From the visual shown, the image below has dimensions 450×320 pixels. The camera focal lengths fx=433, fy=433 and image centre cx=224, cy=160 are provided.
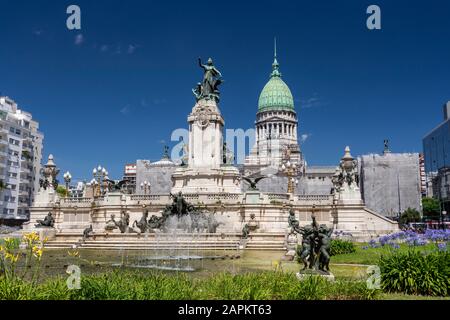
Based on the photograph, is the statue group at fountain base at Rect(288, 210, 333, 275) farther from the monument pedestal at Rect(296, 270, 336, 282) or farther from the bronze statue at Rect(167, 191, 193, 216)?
the bronze statue at Rect(167, 191, 193, 216)

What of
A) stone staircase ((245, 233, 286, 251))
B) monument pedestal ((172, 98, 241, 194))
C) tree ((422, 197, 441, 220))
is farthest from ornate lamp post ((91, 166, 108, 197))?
tree ((422, 197, 441, 220))

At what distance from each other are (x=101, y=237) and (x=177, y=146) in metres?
29.3

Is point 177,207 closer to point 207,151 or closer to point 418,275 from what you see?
point 207,151

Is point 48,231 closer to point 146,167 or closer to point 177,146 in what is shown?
point 177,146

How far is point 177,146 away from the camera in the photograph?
214 feet

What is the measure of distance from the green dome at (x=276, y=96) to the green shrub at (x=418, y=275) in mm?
120296

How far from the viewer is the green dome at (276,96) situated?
133 meters

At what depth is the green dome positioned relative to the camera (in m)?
133

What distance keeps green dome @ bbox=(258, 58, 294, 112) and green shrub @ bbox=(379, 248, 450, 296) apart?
12030 cm

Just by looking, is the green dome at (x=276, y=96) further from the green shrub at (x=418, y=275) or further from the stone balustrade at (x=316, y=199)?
the green shrub at (x=418, y=275)

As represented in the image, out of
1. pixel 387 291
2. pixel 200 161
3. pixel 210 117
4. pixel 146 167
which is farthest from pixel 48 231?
pixel 146 167

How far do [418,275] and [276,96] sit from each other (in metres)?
123

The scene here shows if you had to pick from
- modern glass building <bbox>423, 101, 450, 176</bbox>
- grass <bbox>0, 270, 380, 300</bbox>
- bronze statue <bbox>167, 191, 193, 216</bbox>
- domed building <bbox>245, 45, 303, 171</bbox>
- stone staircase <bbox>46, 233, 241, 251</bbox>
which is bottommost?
stone staircase <bbox>46, 233, 241, 251</bbox>

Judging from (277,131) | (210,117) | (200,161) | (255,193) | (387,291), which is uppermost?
(277,131)
